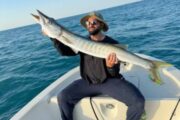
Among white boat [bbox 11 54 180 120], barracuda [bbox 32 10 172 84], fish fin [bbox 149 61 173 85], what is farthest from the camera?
white boat [bbox 11 54 180 120]

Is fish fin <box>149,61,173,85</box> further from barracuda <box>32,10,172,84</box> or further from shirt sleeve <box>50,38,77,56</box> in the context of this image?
shirt sleeve <box>50,38,77,56</box>

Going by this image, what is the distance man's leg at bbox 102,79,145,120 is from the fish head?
1085mm

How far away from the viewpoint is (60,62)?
37.3ft

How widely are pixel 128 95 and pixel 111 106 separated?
1.45 ft

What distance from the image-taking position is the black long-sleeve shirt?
4160 millimetres

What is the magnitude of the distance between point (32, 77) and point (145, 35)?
22.1 ft

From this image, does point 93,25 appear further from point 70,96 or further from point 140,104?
point 140,104

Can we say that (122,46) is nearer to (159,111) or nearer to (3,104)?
(159,111)

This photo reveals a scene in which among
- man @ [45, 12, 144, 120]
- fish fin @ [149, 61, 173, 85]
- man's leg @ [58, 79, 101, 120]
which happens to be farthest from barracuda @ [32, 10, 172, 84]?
man's leg @ [58, 79, 101, 120]

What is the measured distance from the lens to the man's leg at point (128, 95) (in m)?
3.85

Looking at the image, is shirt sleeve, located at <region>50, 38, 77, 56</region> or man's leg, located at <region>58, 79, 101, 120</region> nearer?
shirt sleeve, located at <region>50, 38, 77, 56</region>

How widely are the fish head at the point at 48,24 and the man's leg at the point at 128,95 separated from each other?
1.08 m

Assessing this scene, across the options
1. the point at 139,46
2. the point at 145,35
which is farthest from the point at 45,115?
the point at 145,35

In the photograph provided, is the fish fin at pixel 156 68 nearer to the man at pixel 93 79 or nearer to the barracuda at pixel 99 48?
the barracuda at pixel 99 48
